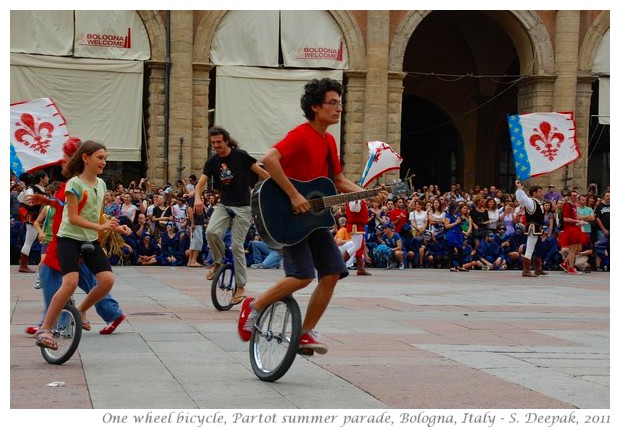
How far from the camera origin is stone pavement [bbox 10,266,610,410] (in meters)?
6.27

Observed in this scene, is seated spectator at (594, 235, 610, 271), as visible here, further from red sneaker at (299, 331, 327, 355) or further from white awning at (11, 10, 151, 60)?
red sneaker at (299, 331, 327, 355)

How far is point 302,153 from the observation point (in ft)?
23.1

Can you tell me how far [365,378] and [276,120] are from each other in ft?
76.3

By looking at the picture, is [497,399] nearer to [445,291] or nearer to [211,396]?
[211,396]

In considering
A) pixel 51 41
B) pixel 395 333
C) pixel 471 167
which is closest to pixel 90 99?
pixel 51 41

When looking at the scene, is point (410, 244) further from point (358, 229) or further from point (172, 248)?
point (172, 248)

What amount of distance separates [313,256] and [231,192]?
462 cm

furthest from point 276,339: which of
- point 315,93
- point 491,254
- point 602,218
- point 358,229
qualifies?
point 602,218

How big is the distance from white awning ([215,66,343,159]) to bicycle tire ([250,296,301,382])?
22355mm

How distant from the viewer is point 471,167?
127ft

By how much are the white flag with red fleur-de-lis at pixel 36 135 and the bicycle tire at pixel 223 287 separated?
8.46m

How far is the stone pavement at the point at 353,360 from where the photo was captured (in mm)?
6266

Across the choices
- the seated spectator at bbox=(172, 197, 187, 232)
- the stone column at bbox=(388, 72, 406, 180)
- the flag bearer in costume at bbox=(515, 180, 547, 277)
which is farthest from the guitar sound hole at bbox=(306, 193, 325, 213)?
the stone column at bbox=(388, 72, 406, 180)

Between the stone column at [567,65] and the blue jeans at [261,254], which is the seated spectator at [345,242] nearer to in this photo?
the blue jeans at [261,254]
